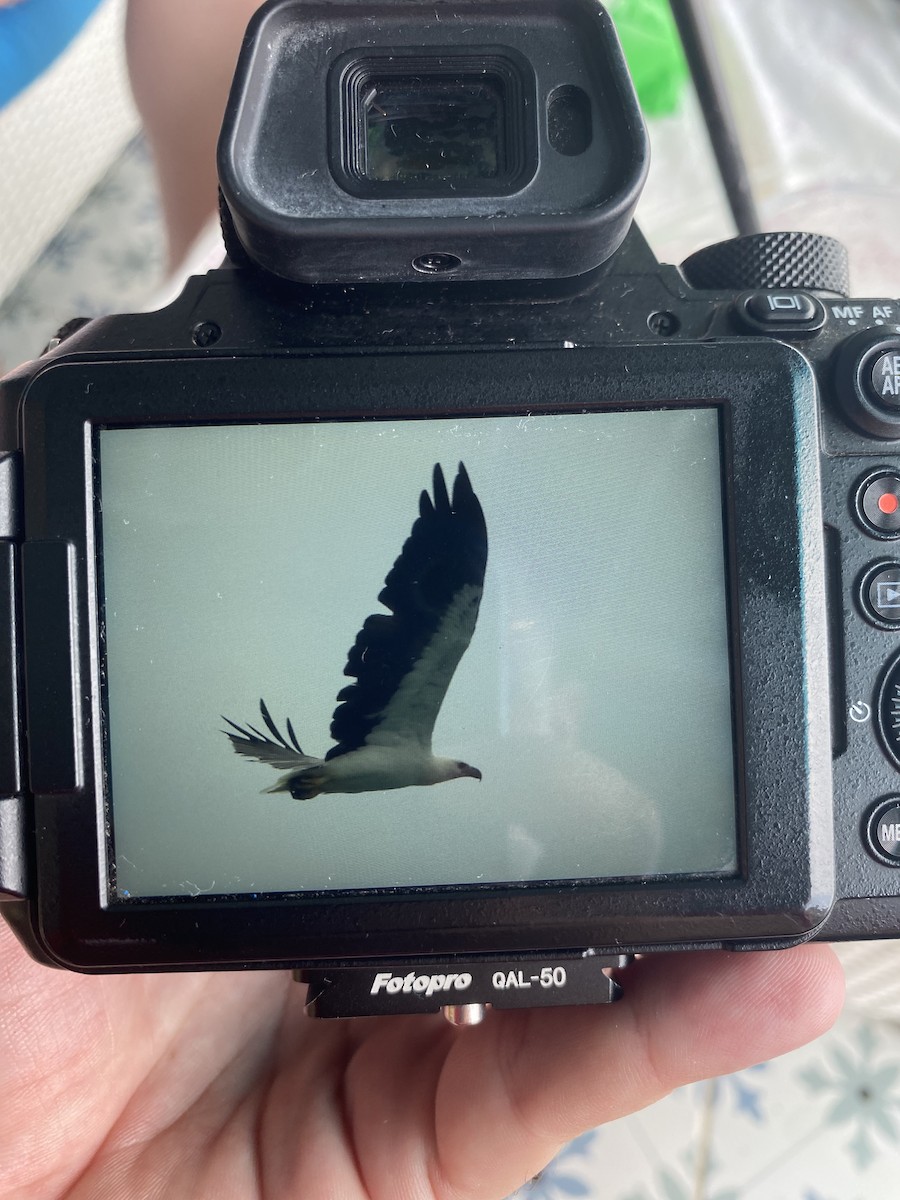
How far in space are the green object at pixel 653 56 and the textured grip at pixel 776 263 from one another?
21.5 inches

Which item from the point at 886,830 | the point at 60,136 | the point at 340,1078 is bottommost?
the point at 340,1078

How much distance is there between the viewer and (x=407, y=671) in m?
0.43

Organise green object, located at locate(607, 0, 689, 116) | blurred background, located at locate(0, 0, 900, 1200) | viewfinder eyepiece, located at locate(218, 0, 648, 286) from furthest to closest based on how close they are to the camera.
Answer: green object, located at locate(607, 0, 689, 116) → blurred background, located at locate(0, 0, 900, 1200) → viewfinder eyepiece, located at locate(218, 0, 648, 286)

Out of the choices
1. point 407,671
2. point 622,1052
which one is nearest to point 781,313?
point 407,671

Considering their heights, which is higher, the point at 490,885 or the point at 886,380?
the point at 886,380

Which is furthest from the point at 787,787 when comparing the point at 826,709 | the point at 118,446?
the point at 118,446

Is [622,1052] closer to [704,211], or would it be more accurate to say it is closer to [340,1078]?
[340,1078]

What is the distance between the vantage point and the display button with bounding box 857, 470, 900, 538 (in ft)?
1.50

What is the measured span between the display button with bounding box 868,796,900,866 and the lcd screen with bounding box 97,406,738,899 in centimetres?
8

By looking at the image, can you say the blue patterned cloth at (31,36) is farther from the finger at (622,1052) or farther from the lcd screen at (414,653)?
the finger at (622,1052)

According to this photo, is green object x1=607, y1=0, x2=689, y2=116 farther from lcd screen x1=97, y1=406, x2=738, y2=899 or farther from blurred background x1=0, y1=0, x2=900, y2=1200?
lcd screen x1=97, y1=406, x2=738, y2=899

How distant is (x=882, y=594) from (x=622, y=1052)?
26 cm

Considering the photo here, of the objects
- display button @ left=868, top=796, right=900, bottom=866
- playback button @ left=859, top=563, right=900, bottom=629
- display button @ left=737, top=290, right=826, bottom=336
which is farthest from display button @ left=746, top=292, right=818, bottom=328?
display button @ left=868, top=796, right=900, bottom=866

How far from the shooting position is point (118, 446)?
1.41 ft
